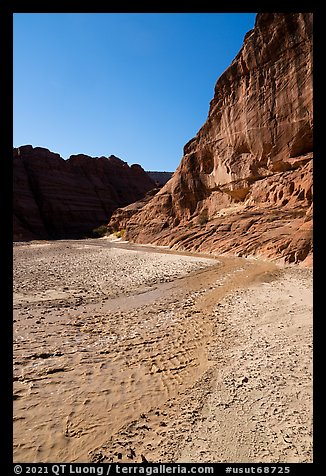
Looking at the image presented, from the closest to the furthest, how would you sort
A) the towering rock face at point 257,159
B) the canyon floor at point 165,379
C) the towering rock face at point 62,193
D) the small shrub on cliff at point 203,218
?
1. the canyon floor at point 165,379
2. the towering rock face at point 257,159
3. the small shrub on cliff at point 203,218
4. the towering rock face at point 62,193

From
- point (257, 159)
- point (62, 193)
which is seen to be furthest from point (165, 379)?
point (62, 193)

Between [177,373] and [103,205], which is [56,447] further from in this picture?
[103,205]

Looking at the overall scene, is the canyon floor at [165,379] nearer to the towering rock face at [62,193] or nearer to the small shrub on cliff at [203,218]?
the small shrub on cliff at [203,218]

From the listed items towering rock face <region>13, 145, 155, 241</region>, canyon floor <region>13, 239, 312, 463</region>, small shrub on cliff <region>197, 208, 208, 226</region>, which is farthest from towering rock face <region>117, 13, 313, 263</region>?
towering rock face <region>13, 145, 155, 241</region>

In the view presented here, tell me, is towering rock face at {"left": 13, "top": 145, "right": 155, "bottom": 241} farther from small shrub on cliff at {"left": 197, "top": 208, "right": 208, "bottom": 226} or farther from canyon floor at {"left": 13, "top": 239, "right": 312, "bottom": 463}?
canyon floor at {"left": 13, "top": 239, "right": 312, "bottom": 463}

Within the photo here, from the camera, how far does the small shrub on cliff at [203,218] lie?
37.5 metres

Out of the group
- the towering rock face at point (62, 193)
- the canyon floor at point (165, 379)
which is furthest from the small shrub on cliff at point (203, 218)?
the towering rock face at point (62, 193)

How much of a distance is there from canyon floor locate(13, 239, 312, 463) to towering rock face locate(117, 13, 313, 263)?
12460mm

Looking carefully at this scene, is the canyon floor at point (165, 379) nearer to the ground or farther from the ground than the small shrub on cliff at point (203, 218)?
nearer to the ground

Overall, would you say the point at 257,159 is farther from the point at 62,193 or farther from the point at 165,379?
the point at 62,193

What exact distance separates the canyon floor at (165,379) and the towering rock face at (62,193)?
63.0m
